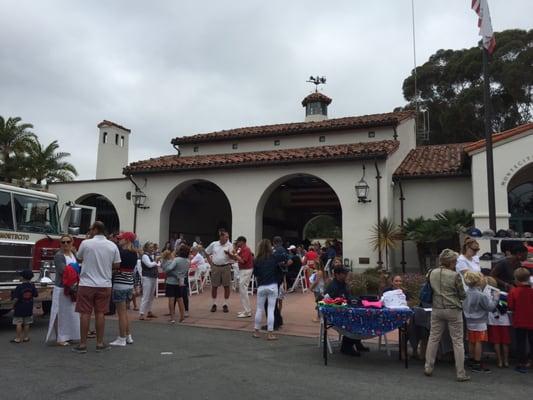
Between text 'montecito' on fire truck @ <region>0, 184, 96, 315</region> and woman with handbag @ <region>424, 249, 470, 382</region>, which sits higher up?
text 'montecito' on fire truck @ <region>0, 184, 96, 315</region>

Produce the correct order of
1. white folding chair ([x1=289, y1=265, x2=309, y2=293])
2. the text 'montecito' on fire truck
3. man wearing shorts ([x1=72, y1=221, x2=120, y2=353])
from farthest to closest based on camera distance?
white folding chair ([x1=289, y1=265, x2=309, y2=293])
the text 'montecito' on fire truck
man wearing shorts ([x1=72, y1=221, x2=120, y2=353])

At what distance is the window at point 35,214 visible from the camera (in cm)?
865

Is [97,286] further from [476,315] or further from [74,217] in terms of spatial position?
[476,315]

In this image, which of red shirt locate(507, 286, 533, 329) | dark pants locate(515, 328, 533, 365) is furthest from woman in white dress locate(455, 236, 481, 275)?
dark pants locate(515, 328, 533, 365)

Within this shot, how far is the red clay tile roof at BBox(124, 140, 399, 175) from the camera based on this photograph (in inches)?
609

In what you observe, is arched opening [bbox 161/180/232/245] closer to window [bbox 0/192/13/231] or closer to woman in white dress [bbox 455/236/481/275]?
window [bbox 0/192/13/231]

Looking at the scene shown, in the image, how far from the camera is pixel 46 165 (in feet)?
97.1

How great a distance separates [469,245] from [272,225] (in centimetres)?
1740

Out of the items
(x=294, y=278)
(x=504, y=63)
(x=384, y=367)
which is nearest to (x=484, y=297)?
(x=384, y=367)

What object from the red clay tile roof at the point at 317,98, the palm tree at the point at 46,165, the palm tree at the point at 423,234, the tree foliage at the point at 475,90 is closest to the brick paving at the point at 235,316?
the palm tree at the point at 423,234

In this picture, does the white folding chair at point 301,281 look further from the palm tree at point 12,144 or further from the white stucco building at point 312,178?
the palm tree at point 12,144

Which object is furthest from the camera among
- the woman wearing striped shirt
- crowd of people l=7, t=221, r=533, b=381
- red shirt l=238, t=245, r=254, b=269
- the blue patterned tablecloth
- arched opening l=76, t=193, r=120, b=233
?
arched opening l=76, t=193, r=120, b=233

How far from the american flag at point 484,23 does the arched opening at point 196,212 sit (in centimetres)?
1170

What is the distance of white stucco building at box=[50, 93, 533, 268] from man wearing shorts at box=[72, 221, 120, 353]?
10.2 m
